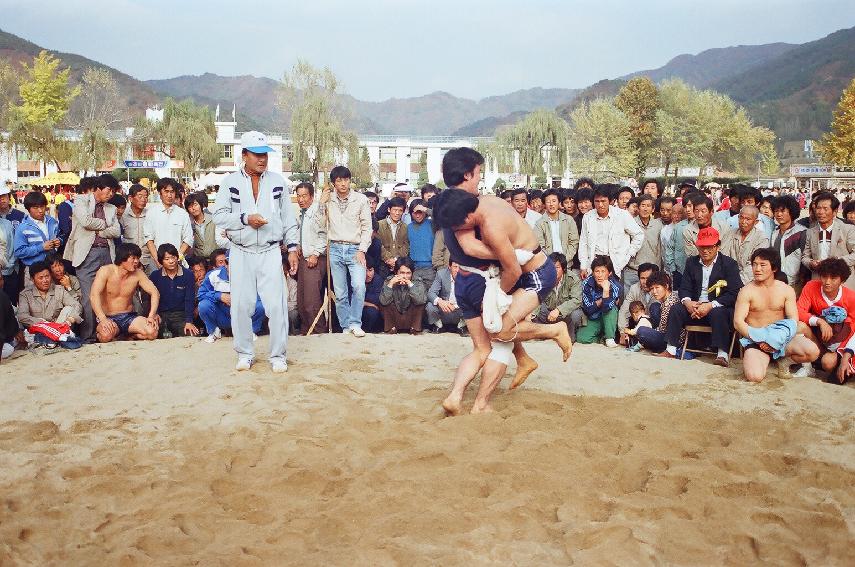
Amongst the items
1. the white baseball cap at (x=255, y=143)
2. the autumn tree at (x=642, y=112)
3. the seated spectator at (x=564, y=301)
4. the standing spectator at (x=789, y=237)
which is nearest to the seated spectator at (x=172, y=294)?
the white baseball cap at (x=255, y=143)

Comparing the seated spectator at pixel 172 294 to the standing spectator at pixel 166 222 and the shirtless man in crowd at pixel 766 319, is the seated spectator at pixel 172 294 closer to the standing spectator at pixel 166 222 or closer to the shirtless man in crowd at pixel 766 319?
the standing spectator at pixel 166 222

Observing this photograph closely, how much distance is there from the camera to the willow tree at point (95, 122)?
3906cm

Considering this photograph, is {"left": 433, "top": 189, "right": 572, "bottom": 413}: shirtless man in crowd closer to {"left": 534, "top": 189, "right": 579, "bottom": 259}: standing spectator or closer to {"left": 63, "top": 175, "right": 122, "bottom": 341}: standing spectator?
{"left": 534, "top": 189, "right": 579, "bottom": 259}: standing spectator

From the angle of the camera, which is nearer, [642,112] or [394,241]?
[394,241]

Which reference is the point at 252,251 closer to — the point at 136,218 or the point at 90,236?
the point at 90,236

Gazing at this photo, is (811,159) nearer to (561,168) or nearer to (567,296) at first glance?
(561,168)

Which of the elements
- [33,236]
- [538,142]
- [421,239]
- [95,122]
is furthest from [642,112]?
[33,236]

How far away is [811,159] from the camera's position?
105438mm

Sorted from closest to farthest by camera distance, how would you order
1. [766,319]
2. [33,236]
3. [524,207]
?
[766,319], [33,236], [524,207]

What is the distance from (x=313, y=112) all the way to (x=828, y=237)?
166 feet

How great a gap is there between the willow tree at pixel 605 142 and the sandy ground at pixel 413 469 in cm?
5180

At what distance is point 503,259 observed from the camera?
4.87m

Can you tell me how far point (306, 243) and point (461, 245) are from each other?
400cm

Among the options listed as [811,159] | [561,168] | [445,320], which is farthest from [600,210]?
[811,159]
